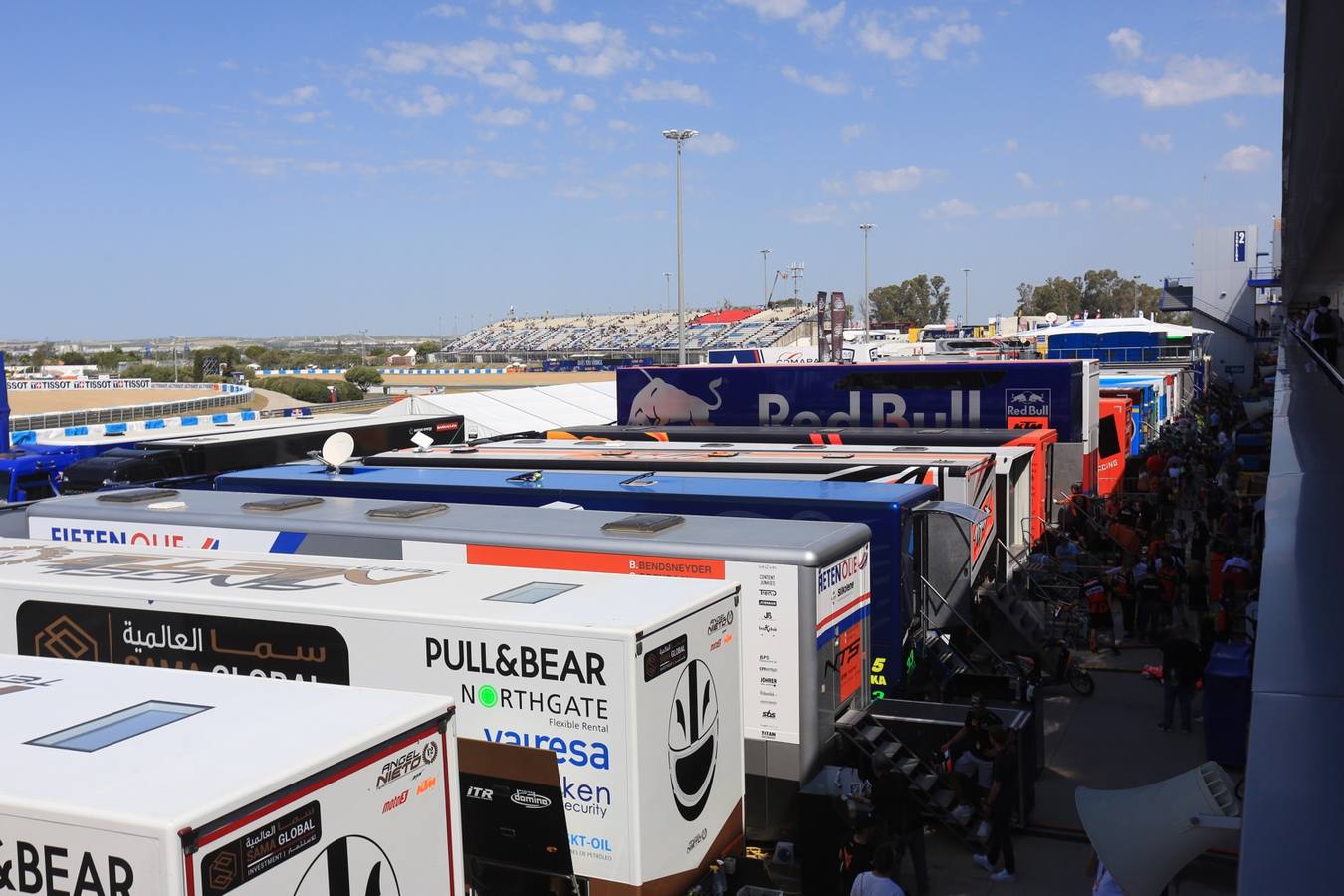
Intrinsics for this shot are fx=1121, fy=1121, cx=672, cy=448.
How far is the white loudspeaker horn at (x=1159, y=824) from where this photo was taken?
15.6 feet

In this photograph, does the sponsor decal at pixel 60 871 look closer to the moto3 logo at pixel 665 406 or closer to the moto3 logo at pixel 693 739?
the moto3 logo at pixel 693 739

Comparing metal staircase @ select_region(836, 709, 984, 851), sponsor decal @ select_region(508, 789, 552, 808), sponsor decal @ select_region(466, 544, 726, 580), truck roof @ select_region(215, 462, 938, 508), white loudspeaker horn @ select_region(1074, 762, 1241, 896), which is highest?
truck roof @ select_region(215, 462, 938, 508)

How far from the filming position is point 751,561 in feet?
25.3

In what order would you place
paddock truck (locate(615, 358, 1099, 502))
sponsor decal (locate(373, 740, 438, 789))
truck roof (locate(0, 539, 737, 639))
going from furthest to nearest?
paddock truck (locate(615, 358, 1099, 502)), truck roof (locate(0, 539, 737, 639)), sponsor decal (locate(373, 740, 438, 789))

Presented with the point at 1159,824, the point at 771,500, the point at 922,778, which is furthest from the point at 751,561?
the point at 1159,824

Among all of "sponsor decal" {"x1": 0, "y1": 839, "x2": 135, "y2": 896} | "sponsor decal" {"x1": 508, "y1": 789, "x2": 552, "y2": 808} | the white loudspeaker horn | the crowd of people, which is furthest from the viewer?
the crowd of people

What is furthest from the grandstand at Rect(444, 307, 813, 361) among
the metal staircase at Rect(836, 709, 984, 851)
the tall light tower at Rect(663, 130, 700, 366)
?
the metal staircase at Rect(836, 709, 984, 851)

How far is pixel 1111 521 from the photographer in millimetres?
19172

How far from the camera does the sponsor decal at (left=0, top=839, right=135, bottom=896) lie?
135 inches

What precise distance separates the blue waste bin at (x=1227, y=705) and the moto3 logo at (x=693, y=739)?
648 centimetres

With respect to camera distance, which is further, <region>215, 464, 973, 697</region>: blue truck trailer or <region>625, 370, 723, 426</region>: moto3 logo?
<region>625, 370, 723, 426</region>: moto3 logo

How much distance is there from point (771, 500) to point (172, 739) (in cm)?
686

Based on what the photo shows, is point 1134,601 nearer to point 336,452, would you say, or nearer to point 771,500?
point 771,500

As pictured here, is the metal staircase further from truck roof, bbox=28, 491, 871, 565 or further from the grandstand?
the grandstand
